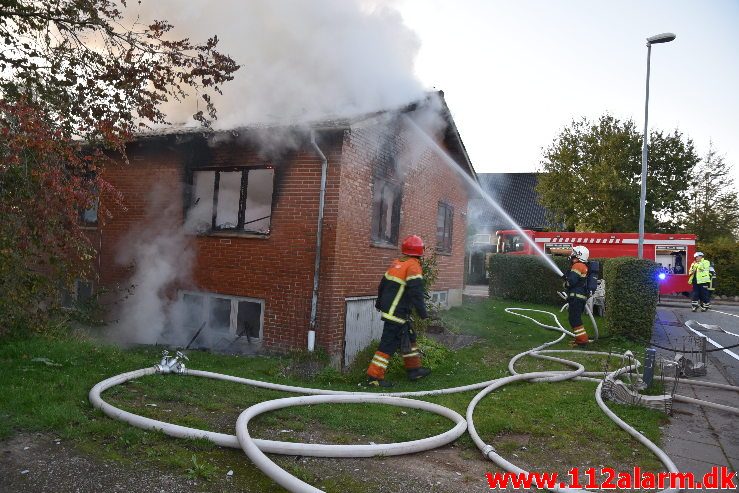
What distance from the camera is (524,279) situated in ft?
52.4

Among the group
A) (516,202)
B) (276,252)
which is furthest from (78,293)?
(516,202)

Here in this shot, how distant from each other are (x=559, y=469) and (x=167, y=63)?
5.75m

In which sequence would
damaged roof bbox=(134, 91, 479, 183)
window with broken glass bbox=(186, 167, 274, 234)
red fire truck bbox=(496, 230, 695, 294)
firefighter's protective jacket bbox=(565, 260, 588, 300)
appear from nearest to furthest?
damaged roof bbox=(134, 91, 479, 183)
window with broken glass bbox=(186, 167, 274, 234)
firefighter's protective jacket bbox=(565, 260, 588, 300)
red fire truck bbox=(496, 230, 695, 294)

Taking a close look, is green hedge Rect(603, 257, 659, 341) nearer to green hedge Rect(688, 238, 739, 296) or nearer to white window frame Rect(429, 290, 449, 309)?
white window frame Rect(429, 290, 449, 309)

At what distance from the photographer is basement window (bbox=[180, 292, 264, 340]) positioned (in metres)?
7.81

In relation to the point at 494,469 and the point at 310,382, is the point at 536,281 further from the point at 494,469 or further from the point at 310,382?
the point at 494,469

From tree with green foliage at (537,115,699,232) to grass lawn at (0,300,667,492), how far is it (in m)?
21.0

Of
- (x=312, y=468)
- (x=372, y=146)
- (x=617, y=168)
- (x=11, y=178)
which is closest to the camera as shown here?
(x=312, y=468)

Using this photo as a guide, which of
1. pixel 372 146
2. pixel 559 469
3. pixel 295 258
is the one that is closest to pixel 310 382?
pixel 295 258

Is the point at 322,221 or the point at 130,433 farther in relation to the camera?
the point at 322,221

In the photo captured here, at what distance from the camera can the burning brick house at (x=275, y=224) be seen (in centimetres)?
730

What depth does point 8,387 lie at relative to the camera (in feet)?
14.4

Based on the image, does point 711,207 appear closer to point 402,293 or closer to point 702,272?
point 702,272

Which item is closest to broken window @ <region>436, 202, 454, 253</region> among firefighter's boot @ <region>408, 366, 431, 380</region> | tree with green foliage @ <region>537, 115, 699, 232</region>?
firefighter's boot @ <region>408, 366, 431, 380</region>
